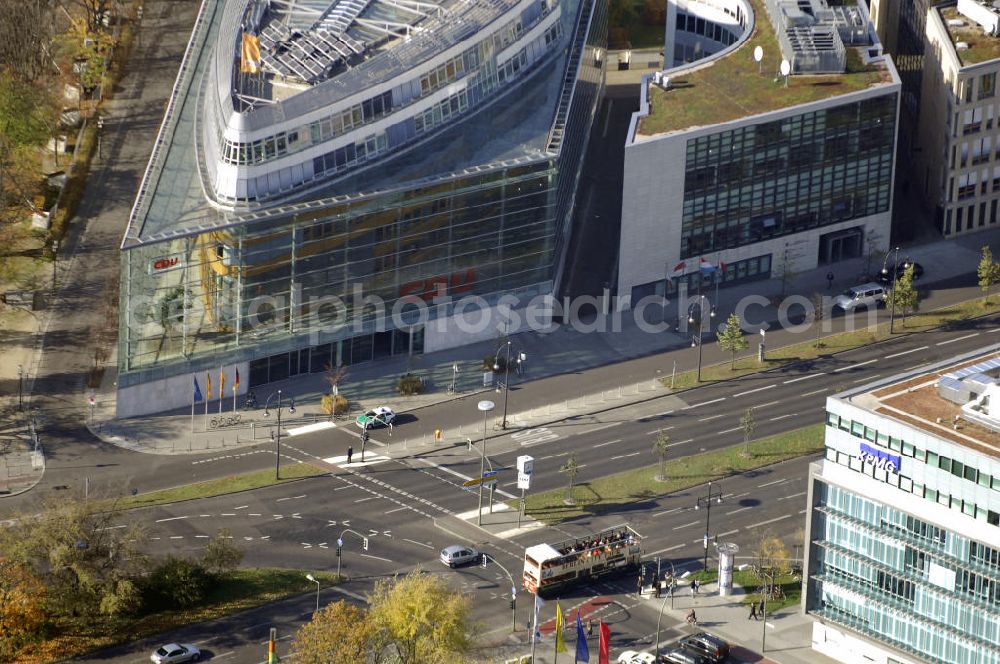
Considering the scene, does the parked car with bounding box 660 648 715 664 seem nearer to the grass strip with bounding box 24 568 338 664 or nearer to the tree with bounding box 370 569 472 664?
the tree with bounding box 370 569 472 664

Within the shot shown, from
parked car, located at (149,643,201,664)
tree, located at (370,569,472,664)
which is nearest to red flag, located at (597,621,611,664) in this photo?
tree, located at (370,569,472,664)

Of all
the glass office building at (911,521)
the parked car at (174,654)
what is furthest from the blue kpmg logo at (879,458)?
the parked car at (174,654)

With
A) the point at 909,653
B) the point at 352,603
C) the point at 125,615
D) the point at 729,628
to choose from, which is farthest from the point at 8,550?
the point at 909,653

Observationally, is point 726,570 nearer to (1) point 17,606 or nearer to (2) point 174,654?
(2) point 174,654

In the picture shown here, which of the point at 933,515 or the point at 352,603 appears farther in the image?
the point at 352,603

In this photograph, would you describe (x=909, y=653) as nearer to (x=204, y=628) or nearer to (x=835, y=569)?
(x=835, y=569)

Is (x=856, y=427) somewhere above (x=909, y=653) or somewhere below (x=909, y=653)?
above

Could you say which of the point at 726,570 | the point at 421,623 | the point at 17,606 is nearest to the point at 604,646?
the point at 421,623
